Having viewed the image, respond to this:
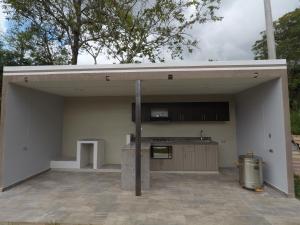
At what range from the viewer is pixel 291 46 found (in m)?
16.1

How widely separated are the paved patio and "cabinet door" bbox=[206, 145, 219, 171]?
0.81 m

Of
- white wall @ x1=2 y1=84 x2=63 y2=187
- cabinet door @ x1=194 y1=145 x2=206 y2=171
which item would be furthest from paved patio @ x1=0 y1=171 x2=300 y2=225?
cabinet door @ x1=194 y1=145 x2=206 y2=171

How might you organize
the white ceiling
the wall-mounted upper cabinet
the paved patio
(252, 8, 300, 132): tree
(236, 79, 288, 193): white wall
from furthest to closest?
(252, 8, 300, 132): tree
the wall-mounted upper cabinet
the white ceiling
(236, 79, 288, 193): white wall
the paved patio

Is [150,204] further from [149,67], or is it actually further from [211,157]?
[211,157]

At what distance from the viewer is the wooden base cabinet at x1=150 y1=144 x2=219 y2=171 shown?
21.2ft

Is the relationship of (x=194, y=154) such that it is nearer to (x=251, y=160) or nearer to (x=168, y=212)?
(x=251, y=160)

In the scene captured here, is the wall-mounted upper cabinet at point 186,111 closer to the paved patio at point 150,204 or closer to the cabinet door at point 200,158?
the cabinet door at point 200,158

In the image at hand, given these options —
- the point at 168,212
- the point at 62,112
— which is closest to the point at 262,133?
the point at 168,212

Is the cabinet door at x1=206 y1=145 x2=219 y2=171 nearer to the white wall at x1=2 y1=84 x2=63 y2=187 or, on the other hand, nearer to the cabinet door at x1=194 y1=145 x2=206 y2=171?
the cabinet door at x1=194 y1=145 x2=206 y2=171

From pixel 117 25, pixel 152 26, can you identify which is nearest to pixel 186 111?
pixel 152 26

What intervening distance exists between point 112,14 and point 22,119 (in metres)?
7.06

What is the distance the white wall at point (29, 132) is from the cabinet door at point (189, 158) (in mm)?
4542

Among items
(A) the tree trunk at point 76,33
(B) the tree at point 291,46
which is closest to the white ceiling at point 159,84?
(A) the tree trunk at point 76,33

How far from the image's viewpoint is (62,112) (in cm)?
781
